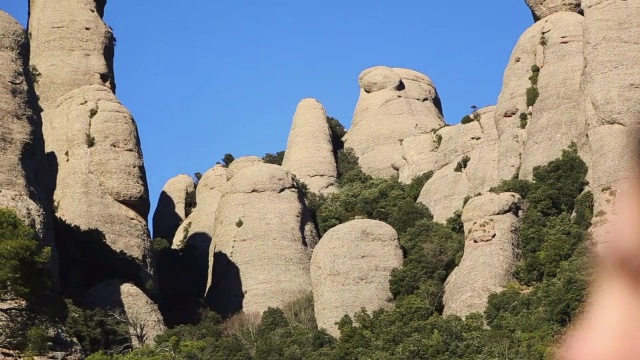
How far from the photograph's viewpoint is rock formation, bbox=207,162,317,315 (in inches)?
2004

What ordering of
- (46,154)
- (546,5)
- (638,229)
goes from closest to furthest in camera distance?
(638,229) → (46,154) → (546,5)

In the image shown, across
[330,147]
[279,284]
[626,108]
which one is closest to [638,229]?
[626,108]

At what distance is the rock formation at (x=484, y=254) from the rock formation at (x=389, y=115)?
17947 millimetres

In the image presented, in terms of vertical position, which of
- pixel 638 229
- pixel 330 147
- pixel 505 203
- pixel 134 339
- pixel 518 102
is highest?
pixel 330 147

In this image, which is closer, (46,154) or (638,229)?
(638,229)

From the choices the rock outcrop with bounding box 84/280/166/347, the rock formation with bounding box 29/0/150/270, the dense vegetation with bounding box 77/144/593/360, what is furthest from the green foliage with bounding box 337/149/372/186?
the rock outcrop with bounding box 84/280/166/347

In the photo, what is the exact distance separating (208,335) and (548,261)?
1234 cm

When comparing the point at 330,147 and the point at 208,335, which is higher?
the point at 330,147

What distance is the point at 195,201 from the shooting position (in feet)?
222

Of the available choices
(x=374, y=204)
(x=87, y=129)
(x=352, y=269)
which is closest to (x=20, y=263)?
(x=352, y=269)

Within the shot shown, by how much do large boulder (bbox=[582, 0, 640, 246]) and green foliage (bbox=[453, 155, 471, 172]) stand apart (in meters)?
8.71

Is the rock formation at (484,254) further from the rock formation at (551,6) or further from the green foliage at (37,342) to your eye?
the green foliage at (37,342)

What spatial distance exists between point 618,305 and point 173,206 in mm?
65877

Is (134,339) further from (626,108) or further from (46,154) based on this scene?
(626,108)
